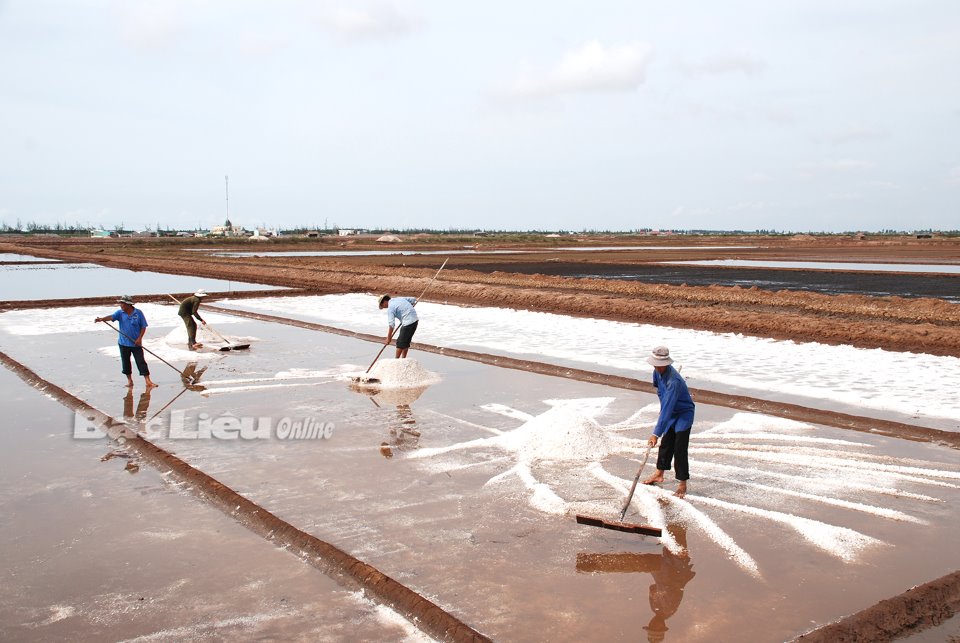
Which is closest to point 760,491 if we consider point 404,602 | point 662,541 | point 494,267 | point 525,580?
point 662,541

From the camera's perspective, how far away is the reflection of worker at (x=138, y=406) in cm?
865

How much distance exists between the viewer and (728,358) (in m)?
12.4

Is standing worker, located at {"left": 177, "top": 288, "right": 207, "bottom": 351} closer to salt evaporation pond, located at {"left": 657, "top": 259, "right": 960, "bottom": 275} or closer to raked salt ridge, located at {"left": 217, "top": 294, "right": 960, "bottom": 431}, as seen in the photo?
raked salt ridge, located at {"left": 217, "top": 294, "right": 960, "bottom": 431}

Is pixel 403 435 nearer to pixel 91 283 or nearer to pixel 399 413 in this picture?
pixel 399 413

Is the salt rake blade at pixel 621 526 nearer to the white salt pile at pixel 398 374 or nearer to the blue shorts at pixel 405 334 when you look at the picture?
the white salt pile at pixel 398 374

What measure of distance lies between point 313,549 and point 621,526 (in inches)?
80.4

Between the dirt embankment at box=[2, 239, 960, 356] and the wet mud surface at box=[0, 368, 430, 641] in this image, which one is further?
the dirt embankment at box=[2, 239, 960, 356]

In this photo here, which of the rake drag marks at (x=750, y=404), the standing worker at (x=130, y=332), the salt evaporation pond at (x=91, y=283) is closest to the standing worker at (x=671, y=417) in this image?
the rake drag marks at (x=750, y=404)

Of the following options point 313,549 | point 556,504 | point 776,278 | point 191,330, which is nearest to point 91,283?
point 191,330

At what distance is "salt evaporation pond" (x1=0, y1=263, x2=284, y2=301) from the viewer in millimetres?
24000

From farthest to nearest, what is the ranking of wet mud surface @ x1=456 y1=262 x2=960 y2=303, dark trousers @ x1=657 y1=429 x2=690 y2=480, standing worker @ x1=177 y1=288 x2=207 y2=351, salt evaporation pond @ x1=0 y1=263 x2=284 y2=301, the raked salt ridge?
1. salt evaporation pond @ x1=0 y1=263 x2=284 y2=301
2. wet mud surface @ x1=456 y1=262 x2=960 y2=303
3. standing worker @ x1=177 y1=288 x2=207 y2=351
4. the raked salt ridge
5. dark trousers @ x1=657 y1=429 x2=690 y2=480

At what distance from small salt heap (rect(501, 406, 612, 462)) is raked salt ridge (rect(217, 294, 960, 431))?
326cm

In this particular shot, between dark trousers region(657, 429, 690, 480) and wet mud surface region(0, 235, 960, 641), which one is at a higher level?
dark trousers region(657, 429, 690, 480)

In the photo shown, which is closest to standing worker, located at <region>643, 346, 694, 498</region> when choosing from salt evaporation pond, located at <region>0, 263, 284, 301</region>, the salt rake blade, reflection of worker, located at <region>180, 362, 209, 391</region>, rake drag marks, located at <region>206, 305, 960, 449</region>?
the salt rake blade
